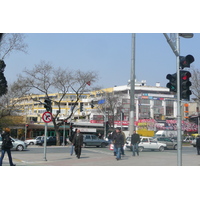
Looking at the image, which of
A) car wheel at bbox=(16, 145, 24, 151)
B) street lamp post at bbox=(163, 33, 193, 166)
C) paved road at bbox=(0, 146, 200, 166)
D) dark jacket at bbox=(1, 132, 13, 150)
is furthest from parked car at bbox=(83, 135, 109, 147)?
street lamp post at bbox=(163, 33, 193, 166)

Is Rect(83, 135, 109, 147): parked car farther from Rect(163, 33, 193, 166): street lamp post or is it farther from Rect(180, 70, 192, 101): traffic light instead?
Rect(180, 70, 192, 101): traffic light

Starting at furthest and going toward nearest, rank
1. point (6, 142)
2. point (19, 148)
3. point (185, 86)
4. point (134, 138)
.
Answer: point (19, 148) < point (134, 138) < point (6, 142) < point (185, 86)

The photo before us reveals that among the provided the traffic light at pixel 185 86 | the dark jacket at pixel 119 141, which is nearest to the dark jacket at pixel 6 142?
the dark jacket at pixel 119 141

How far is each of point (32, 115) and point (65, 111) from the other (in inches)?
538

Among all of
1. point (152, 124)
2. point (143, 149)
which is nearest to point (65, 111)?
point (152, 124)

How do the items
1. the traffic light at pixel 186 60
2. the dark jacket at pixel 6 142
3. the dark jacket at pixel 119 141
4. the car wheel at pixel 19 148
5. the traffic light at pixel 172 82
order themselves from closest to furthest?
the traffic light at pixel 186 60 < the traffic light at pixel 172 82 < the dark jacket at pixel 6 142 < the dark jacket at pixel 119 141 < the car wheel at pixel 19 148

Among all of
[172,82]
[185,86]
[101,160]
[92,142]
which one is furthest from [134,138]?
[92,142]

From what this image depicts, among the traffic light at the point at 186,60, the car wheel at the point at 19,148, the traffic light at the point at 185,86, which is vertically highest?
the traffic light at the point at 186,60

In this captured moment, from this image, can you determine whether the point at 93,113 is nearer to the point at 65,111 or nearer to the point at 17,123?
the point at 65,111

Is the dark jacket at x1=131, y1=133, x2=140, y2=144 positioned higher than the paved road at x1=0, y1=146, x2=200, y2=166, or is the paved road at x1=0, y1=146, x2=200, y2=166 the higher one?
the dark jacket at x1=131, y1=133, x2=140, y2=144

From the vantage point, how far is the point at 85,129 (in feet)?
185

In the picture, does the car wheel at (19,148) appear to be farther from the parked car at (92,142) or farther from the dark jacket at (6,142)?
the dark jacket at (6,142)

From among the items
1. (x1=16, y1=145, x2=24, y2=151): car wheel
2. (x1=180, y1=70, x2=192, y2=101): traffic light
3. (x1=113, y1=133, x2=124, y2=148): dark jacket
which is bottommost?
(x1=16, y1=145, x2=24, y2=151): car wheel

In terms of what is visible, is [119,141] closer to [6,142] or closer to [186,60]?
[6,142]
